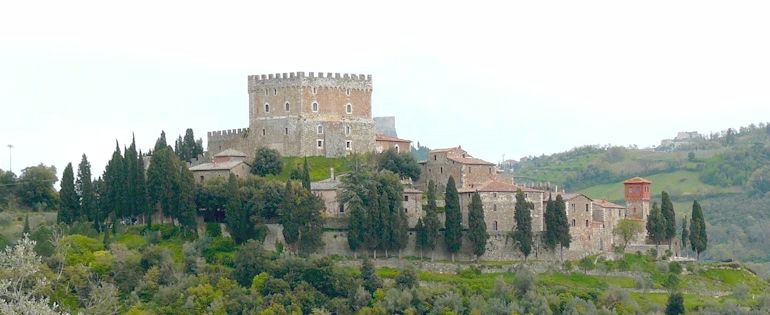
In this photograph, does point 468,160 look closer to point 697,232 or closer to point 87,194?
point 697,232

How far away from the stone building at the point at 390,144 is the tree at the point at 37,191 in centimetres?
1836

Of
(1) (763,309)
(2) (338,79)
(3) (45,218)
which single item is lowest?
(1) (763,309)

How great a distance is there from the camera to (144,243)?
73750 millimetres

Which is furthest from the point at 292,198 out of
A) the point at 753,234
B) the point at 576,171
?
the point at 576,171

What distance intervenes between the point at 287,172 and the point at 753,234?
60.3 meters

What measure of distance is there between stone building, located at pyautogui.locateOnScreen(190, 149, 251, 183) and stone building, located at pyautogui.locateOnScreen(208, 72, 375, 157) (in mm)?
2439

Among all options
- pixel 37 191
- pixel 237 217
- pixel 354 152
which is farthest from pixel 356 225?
pixel 37 191

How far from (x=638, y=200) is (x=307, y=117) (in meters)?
18.5

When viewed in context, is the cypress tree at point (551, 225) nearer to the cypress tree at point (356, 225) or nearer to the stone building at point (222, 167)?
the cypress tree at point (356, 225)

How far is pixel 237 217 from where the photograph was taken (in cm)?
7269

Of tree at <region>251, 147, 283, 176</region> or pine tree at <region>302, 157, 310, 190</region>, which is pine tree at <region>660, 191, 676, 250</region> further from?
tree at <region>251, 147, 283, 176</region>

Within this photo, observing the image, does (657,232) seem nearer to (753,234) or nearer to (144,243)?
(144,243)

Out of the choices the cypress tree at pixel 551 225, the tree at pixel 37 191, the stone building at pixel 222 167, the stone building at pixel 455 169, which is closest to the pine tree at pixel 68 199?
the stone building at pixel 222 167

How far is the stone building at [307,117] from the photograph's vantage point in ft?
273
